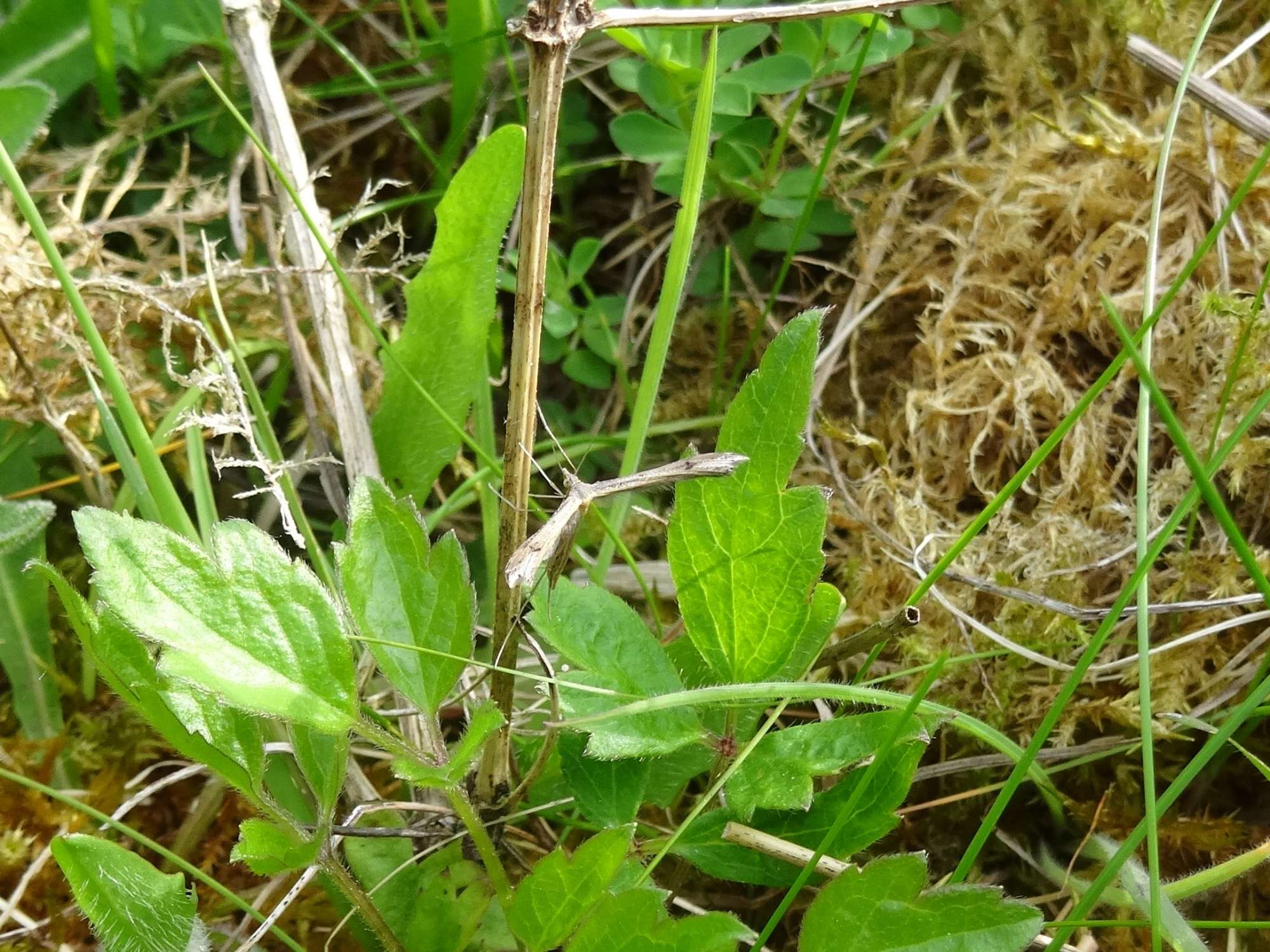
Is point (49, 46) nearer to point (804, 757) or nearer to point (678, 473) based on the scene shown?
point (678, 473)

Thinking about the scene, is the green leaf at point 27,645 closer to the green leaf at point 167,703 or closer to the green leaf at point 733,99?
the green leaf at point 167,703

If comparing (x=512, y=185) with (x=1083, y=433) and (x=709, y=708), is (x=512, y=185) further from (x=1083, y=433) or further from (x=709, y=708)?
(x=1083, y=433)

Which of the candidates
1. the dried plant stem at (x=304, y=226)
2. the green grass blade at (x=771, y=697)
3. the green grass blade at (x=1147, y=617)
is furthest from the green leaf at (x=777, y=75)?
the green grass blade at (x=771, y=697)

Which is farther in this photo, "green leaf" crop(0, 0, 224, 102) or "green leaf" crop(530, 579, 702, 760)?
"green leaf" crop(0, 0, 224, 102)

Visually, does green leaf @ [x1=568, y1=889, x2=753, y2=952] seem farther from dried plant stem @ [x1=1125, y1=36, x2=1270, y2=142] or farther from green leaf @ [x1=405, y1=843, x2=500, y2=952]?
dried plant stem @ [x1=1125, y1=36, x2=1270, y2=142]

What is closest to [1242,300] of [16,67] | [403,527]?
[403,527]

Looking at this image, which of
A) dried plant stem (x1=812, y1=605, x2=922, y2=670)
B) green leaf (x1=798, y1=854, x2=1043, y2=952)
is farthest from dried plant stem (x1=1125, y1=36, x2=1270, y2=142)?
green leaf (x1=798, y1=854, x2=1043, y2=952)
